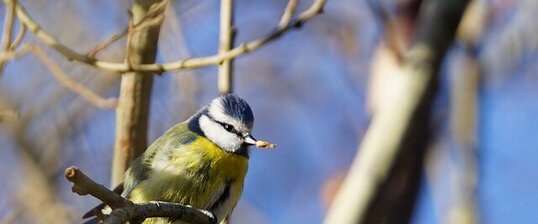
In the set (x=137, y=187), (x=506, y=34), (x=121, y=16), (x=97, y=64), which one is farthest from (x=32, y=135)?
(x=506, y=34)

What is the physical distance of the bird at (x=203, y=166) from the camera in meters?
3.04

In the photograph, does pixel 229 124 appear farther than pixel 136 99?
Yes

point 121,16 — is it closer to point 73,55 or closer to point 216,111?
point 216,111

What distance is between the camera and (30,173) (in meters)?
4.18

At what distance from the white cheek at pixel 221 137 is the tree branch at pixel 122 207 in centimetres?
83

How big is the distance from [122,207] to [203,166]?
1.12 m

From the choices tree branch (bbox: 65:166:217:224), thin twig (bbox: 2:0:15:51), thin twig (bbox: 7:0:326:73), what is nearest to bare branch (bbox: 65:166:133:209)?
tree branch (bbox: 65:166:217:224)

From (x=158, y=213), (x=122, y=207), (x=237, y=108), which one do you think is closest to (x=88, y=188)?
(x=122, y=207)

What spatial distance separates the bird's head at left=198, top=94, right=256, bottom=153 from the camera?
125 inches

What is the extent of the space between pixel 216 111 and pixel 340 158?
1.92 metres

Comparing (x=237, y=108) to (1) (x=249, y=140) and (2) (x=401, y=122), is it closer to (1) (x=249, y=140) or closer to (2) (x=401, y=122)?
(1) (x=249, y=140)

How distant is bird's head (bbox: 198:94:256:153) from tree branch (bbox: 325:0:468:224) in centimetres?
49

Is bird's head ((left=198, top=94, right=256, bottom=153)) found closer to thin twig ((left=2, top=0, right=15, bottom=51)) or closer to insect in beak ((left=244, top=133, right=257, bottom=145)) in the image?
insect in beak ((left=244, top=133, right=257, bottom=145))

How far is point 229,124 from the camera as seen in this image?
128 inches
